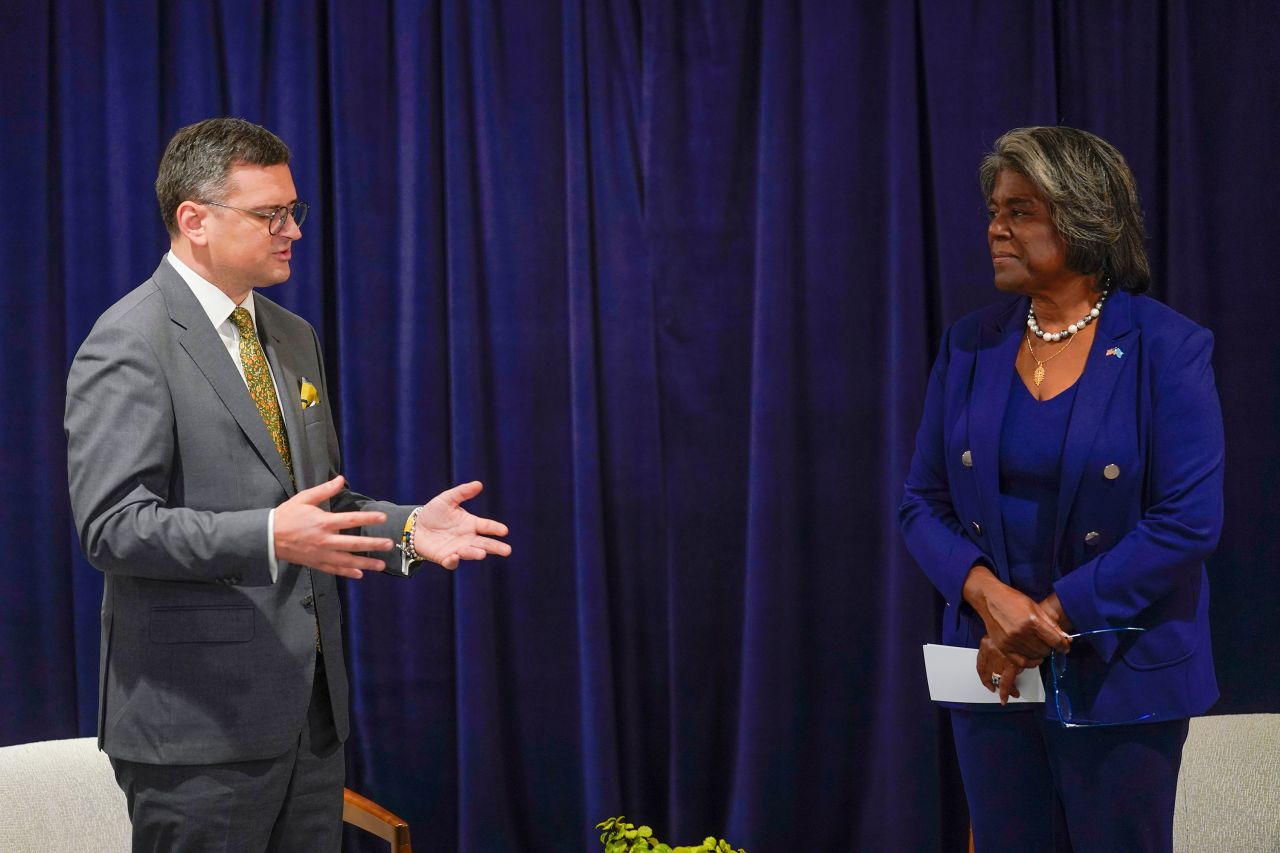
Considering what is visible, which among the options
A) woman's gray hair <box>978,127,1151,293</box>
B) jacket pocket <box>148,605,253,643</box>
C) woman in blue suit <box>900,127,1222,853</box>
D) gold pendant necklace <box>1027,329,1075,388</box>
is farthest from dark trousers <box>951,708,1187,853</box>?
jacket pocket <box>148,605,253,643</box>

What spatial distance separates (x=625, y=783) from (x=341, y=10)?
2.17m

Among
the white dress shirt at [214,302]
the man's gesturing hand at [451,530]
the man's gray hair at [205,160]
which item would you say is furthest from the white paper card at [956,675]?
the man's gray hair at [205,160]

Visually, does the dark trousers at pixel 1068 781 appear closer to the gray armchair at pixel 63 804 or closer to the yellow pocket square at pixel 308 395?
the gray armchair at pixel 63 804

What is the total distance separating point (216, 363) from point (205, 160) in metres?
0.35

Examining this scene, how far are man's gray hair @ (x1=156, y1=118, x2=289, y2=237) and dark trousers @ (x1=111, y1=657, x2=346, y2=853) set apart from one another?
802 millimetres

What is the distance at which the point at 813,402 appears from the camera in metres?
3.19

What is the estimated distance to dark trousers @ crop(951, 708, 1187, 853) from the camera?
6.63ft

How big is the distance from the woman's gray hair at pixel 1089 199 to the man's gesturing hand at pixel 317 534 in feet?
4.26

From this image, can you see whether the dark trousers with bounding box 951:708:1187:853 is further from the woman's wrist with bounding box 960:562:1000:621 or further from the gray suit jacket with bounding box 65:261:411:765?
the gray suit jacket with bounding box 65:261:411:765

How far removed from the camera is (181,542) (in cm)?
174

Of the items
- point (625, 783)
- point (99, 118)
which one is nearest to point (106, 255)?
point (99, 118)

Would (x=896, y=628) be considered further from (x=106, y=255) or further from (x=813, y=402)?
(x=106, y=255)

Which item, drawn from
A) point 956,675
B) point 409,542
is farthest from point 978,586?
point 409,542

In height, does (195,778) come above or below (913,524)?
below
